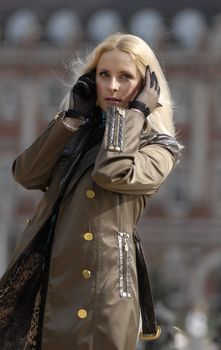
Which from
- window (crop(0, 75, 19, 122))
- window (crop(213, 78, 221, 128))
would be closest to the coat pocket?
window (crop(213, 78, 221, 128))

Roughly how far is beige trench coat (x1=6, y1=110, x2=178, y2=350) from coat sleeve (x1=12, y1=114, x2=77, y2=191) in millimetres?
91

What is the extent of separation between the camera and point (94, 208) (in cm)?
323

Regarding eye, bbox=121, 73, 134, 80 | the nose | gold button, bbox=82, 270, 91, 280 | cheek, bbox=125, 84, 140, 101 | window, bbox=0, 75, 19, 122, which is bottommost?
window, bbox=0, 75, 19, 122

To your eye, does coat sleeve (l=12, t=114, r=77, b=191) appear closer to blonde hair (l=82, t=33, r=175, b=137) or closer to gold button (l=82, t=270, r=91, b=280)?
blonde hair (l=82, t=33, r=175, b=137)

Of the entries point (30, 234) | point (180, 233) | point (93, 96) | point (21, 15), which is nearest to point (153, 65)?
point (93, 96)

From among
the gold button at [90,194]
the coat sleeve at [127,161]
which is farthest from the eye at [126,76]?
the gold button at [90,194]

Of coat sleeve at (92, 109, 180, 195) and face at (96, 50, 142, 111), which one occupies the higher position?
face at (96, 50, 142, 111)

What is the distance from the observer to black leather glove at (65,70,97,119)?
3.38 m

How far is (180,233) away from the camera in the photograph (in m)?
37.8

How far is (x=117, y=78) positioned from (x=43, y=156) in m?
0.26

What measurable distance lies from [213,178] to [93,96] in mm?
34868

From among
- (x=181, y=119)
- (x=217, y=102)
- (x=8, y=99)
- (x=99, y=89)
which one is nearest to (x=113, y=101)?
(x=99, y=89)

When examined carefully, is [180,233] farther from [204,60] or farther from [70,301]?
[70,301]

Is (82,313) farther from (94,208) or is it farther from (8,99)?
(8,99)
